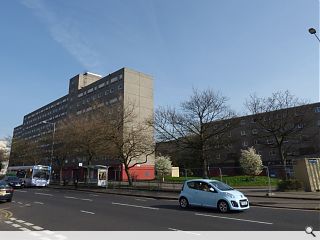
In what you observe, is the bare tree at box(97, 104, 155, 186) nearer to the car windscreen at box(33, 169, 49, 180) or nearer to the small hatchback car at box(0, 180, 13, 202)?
the car windscreen at box(33, 169, 49, 180)

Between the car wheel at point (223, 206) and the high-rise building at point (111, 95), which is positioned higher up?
the high-rise building at point (111, 95)

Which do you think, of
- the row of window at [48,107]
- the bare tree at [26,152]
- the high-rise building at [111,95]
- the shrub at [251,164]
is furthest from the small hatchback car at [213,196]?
the row of window at [48,107]

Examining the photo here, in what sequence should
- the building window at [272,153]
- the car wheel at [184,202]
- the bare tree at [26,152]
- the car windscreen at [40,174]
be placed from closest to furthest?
the car wheel at [184,202]
the car windscreen at [40,174]
the bare tree at [26,152]
the building window at [272,153]

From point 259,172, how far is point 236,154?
28.6m

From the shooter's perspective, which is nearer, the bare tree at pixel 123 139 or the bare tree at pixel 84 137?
the bare tree at pixel 123 139

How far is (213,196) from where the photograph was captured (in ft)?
57.4

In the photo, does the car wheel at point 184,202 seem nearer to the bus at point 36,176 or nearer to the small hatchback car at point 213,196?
the small hatchback car at point 213,196

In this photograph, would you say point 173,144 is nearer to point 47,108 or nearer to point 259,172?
point 259,172

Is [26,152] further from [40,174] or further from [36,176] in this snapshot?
[36,176]

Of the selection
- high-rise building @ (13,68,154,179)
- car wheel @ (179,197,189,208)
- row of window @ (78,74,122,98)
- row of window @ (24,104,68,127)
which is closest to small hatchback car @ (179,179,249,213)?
car wheel @ (179,197,189,208)

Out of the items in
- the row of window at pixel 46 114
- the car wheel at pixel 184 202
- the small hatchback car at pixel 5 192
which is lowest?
the car wheel at pixel 184 202

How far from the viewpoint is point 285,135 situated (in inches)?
1606

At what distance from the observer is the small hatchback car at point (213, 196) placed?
54.9 ft

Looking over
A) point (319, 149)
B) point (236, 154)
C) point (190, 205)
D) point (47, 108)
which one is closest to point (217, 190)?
point (190, 205)
